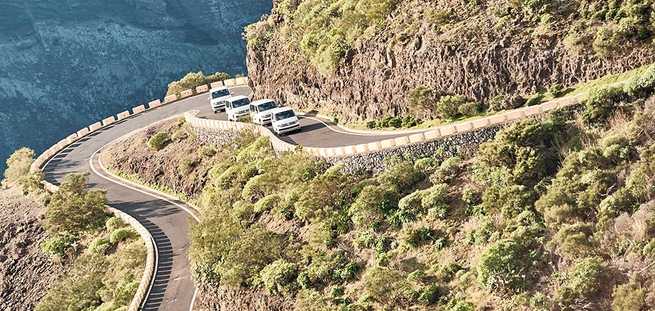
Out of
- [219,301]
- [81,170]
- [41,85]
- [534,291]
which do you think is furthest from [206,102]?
[41,85]

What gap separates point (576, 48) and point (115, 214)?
124 ft

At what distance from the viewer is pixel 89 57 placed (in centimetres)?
18088

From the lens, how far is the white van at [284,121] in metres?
59.2

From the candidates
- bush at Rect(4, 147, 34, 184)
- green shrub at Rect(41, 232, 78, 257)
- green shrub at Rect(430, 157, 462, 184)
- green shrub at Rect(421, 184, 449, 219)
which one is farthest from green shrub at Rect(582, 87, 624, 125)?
bush at Rect(4, 147, 34, 184)

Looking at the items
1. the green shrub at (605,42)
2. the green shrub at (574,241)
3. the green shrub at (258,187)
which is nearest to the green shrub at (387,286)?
the green shrub at (574,241)

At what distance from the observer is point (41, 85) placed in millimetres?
174000

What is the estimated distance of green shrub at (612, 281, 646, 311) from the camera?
27.5 metres

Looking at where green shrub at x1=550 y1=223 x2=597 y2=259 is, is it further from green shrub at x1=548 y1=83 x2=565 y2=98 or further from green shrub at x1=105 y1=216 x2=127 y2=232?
green shrub at x1=105 y1=216 x2=127 y2=232

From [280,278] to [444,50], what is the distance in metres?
17.5

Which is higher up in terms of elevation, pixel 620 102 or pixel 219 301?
pixel 620 102

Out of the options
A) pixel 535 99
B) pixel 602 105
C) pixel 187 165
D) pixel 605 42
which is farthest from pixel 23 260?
pixel 602 105

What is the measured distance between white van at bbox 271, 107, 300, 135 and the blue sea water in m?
116

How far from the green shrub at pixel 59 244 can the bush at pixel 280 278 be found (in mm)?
28648

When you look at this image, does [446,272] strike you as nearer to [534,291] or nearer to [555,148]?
[534,291]
